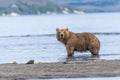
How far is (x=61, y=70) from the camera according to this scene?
2402 cm

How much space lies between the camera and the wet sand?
2280cm

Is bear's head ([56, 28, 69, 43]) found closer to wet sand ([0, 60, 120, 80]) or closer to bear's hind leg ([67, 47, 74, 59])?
bear's hind leg ([67, 47, 74, 59])

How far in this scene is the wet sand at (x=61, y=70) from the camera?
22.8 m

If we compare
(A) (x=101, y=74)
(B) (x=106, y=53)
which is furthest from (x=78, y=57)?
(A) (x=101, y=74)

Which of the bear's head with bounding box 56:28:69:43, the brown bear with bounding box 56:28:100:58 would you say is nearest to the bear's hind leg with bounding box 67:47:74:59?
the brown bear with bounding box 56:28:100:58

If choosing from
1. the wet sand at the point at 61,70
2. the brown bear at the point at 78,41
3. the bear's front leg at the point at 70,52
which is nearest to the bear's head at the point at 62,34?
the brown bear at the point at 78,41

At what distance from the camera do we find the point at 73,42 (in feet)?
99.1

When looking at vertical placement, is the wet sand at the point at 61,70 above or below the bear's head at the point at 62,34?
above

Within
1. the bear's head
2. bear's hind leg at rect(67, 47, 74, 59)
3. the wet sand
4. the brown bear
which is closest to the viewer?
the wet sand

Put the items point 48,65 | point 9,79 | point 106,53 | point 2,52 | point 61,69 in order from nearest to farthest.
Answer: point 9,79
point 61,69
point 48,65
point 106,53
point 2,52

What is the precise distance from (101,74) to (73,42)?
763 centimetres

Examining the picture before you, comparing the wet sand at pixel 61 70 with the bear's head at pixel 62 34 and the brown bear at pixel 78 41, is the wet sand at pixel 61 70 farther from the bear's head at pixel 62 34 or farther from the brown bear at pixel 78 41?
the brown bear at pixel 78 41

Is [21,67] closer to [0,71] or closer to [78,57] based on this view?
[0,71]

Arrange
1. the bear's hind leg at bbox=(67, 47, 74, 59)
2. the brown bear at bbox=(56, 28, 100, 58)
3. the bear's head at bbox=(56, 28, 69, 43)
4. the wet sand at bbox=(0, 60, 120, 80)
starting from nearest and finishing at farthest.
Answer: the wet sand at bbox=(0, 60, 120, 80) → the bear's head at bbox=(56, 28, 69, 43) → the brown bear at bbox=(56, 28, 100, 58) → the bear's hind leg at bbox=(67, 47, 74, 59)
